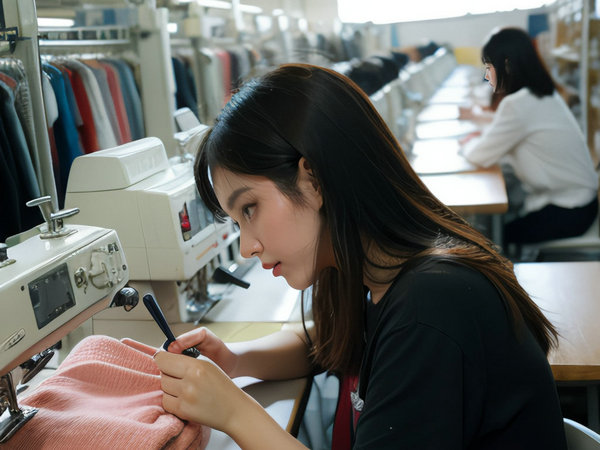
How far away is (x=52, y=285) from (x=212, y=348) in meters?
0.32

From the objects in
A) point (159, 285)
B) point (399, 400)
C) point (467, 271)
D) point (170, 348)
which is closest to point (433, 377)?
point (399, 400)

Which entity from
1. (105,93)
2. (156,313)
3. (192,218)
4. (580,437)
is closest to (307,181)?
(156,313)

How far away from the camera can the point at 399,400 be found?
2.48 ft

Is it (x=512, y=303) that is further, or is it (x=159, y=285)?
(x=159, y=285)

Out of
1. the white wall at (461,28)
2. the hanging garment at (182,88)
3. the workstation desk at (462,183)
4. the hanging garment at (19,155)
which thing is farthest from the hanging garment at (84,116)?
the white wall at (461,28)

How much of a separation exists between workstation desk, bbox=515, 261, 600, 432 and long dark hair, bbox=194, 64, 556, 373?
46 cm

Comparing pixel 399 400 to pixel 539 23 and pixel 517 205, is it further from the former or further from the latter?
pixel 539 23

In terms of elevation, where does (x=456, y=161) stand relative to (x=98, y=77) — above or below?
below

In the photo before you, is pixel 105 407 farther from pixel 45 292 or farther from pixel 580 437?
pixel 580 437

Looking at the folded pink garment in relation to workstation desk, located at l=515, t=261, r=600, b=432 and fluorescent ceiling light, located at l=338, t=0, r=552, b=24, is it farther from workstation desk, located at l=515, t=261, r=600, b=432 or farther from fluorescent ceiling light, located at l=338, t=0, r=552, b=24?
fluorescent ceiling light, located at l=338, t=0, r=552, b=24

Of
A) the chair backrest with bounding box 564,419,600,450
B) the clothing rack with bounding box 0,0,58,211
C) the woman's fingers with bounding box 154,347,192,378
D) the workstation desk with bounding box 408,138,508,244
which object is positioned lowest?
the workstation desk with bounding box 408,138,508,244

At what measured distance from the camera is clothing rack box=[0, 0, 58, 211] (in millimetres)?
1349

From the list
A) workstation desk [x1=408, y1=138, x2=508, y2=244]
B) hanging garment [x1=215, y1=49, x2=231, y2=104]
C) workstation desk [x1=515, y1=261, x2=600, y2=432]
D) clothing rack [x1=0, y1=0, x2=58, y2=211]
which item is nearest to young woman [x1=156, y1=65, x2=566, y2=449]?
workstation desk [x1=515, y1=261, x2=600, y2=432]

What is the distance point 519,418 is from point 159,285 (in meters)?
0.91
